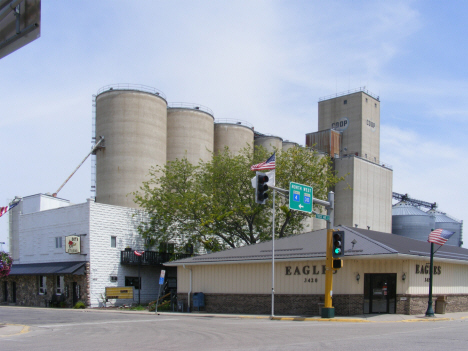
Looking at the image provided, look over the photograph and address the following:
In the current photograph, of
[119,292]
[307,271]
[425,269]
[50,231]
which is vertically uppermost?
[50,231]

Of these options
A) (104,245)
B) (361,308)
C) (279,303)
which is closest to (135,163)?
(104,245)

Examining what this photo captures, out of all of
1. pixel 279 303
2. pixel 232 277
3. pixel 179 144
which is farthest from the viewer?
pixel 179 144

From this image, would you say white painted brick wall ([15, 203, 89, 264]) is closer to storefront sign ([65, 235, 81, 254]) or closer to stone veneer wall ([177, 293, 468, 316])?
storefront sign ([65, 235, 81, 254])

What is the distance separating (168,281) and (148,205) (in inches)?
265

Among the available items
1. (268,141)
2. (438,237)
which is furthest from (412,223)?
(438,237)

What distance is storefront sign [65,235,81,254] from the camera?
127 ft

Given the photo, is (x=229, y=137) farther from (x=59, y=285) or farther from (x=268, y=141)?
(x=59, y=285)

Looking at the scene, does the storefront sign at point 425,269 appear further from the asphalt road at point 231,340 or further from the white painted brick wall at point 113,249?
the white painted brick wall at point 113,249

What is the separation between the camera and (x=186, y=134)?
5812cm

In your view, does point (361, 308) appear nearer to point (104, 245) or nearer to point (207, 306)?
point (207, 306)

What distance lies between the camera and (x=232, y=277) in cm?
3114

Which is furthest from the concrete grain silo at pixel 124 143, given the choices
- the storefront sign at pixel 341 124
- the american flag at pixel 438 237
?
the storefront sign at pixel 341 124

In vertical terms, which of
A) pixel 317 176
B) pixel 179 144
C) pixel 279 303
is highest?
pixel 179 144

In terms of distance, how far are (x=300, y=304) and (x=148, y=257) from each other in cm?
1850
